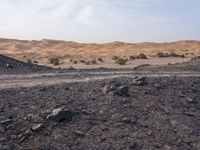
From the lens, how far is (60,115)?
11.8 m

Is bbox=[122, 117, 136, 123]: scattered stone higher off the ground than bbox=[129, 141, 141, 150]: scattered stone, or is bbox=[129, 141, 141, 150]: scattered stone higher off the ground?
bbox=[122, 117, 136, 123]: scattered stone

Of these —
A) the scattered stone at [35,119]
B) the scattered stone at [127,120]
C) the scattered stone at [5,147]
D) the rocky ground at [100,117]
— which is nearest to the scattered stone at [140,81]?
the rocky ground at [100,117]

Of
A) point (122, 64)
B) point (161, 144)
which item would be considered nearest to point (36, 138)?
point (161, 144)

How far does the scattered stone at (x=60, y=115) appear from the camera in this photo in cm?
1170

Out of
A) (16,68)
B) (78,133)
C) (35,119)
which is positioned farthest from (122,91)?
(16,68)

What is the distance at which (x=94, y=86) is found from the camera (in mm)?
15023

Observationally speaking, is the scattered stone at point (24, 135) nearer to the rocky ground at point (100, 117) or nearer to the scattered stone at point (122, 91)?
the rocky ground at point (100, 117)

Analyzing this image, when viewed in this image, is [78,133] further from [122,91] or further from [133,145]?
[122,91]

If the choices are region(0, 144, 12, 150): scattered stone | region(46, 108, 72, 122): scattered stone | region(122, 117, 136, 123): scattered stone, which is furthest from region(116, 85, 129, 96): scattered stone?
region(0, 144, 12, 150): scattered stone

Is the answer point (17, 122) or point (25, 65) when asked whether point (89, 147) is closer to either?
point (17, 122)

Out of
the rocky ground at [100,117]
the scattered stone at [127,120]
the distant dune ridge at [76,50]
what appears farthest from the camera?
the distant dune ridge at [76,50]

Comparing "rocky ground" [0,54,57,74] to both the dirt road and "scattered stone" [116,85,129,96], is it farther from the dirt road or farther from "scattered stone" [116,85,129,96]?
"scattered stone" [116,85,129,96]

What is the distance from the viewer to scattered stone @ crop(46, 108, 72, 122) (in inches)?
461

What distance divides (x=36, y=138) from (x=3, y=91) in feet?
12.4
